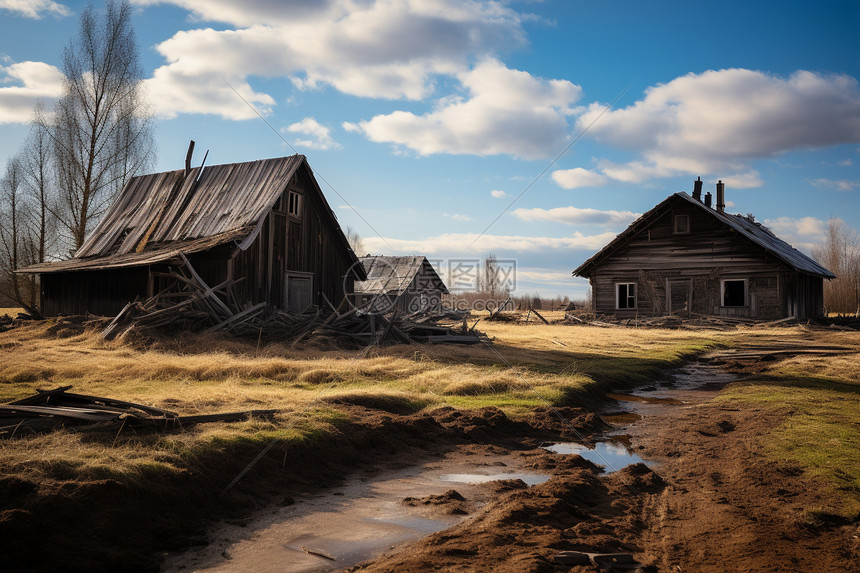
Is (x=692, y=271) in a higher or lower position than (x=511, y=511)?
higher

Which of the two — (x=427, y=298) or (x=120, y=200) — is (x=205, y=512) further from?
(x=427, y=298)

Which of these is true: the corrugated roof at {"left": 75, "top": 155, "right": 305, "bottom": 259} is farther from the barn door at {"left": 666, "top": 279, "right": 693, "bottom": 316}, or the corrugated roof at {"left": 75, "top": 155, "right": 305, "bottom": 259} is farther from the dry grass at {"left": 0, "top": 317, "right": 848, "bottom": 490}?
the barn door at {"left": 666, "top": 279, "right": 693, "bottom": 316}

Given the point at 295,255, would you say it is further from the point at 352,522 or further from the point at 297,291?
the point at 352,522

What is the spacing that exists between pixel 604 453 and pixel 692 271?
28314 millimetres

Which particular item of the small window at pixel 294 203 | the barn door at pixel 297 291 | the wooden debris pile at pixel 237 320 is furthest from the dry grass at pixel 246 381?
the small window at pixel 294 203

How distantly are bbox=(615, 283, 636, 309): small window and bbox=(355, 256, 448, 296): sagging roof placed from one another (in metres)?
14.5

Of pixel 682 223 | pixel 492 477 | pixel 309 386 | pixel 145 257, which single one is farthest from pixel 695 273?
pixel 492 477

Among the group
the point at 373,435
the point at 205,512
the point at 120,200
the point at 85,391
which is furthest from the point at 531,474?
the point at 120,200

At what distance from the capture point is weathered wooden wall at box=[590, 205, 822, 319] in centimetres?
3142

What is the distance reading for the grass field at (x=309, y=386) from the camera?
19.8 feet

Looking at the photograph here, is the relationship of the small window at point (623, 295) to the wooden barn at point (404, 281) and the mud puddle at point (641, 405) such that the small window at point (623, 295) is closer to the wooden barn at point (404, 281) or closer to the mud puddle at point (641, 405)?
the wooden barn at point (404, 281)

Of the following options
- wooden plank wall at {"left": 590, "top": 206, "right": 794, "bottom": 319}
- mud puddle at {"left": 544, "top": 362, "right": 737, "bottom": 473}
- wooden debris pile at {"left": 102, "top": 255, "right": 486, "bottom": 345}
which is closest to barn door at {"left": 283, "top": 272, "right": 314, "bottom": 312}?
wooden debris pile at {"left": 102, "top": 255, "right": 486, "bottom": 345}

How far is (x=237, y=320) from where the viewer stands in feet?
57.8

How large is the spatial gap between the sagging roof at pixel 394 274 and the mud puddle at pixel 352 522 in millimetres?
35463
